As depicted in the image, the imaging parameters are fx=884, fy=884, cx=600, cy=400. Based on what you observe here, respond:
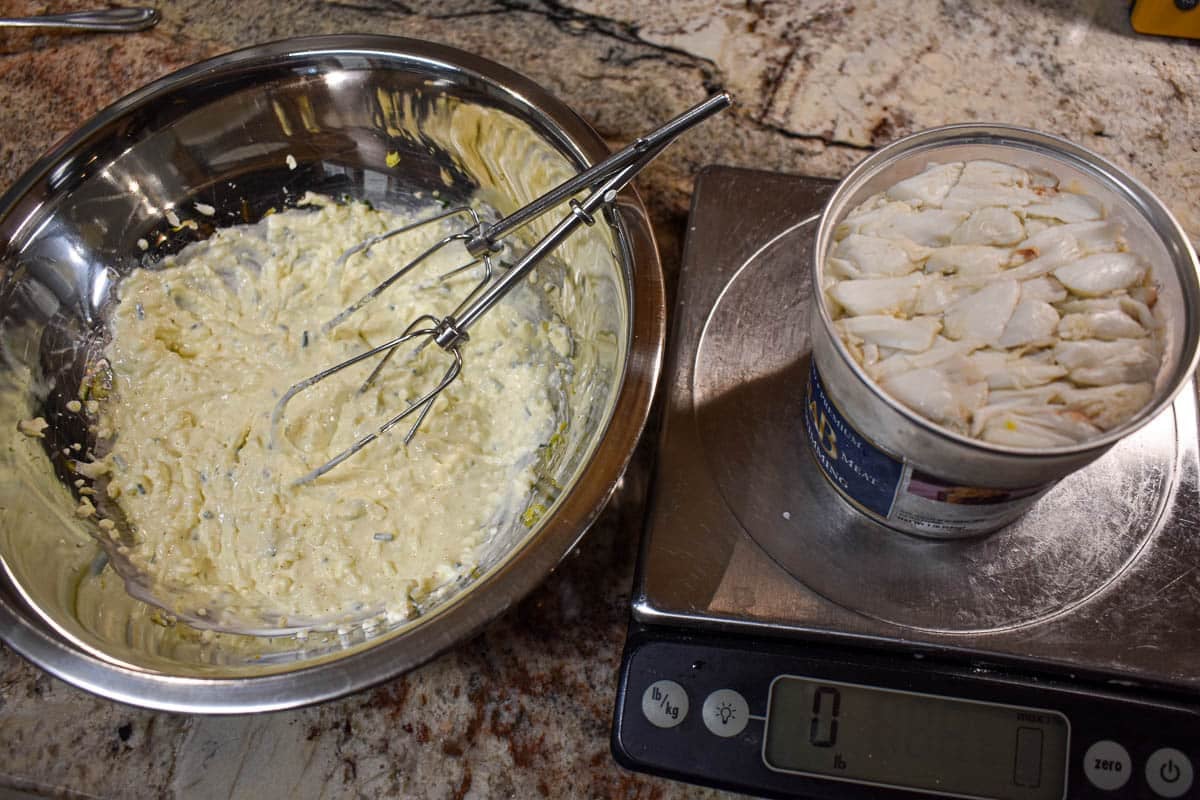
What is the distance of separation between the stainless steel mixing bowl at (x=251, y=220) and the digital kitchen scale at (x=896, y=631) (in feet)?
0.37

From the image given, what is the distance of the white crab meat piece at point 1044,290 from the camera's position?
1.96ft

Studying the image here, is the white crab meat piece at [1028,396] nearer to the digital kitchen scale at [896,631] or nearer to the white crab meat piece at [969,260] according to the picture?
the white crab meat piece at [969,260]

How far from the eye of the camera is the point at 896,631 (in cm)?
69

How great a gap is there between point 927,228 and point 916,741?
38cm

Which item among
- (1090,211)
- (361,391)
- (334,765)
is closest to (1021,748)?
(1090,211)

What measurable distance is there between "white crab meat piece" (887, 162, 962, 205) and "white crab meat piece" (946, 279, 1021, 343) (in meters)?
0.09

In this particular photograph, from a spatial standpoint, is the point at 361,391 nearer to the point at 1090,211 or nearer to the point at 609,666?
the point at 609,666

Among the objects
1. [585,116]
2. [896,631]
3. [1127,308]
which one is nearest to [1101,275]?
[1127,308]

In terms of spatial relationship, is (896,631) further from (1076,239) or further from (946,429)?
(1076,239)

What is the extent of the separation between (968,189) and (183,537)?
0.73m

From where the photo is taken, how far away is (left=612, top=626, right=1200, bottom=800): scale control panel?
65 centimetres

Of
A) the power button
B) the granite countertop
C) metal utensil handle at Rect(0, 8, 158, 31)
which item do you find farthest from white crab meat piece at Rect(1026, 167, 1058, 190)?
metal utensil handle at Rect(0, 8, 158, 31)

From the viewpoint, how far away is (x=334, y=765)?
72 centimetres

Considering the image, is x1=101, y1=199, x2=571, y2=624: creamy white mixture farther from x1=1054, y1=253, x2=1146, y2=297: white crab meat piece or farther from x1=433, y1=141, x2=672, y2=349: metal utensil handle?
x1=1054, y1=253, x2=1146, y2=297: white crab meat piece
